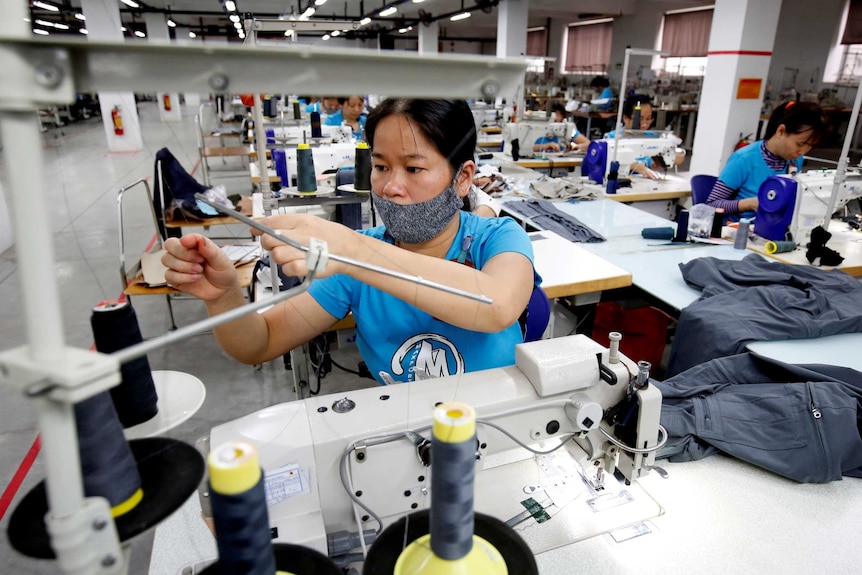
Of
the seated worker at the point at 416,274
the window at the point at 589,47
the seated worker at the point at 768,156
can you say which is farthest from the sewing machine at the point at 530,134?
the window at the point at 589,47

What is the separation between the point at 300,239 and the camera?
0.71 metres

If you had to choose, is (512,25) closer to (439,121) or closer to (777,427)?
(439,121)

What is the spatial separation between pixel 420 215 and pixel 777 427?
1.00 m

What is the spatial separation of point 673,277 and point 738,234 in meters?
0.67

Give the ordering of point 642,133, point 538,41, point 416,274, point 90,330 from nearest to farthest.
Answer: point 90,330 → point 416,274 → point 642,133 → point 538,41

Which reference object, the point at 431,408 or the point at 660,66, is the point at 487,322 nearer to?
the point at 431,408

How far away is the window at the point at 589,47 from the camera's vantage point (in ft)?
55.1

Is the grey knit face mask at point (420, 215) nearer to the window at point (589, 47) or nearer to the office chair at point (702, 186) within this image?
the office chair at point (702, 186)

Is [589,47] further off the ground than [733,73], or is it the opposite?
[589,47]

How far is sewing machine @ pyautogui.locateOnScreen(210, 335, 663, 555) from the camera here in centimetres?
84

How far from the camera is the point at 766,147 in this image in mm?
3271

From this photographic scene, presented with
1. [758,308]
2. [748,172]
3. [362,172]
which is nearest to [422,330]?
[758,308]

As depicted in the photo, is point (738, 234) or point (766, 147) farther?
point (766, 147)

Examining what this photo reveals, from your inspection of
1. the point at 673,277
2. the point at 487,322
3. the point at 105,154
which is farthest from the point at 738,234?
the point at 105,154
